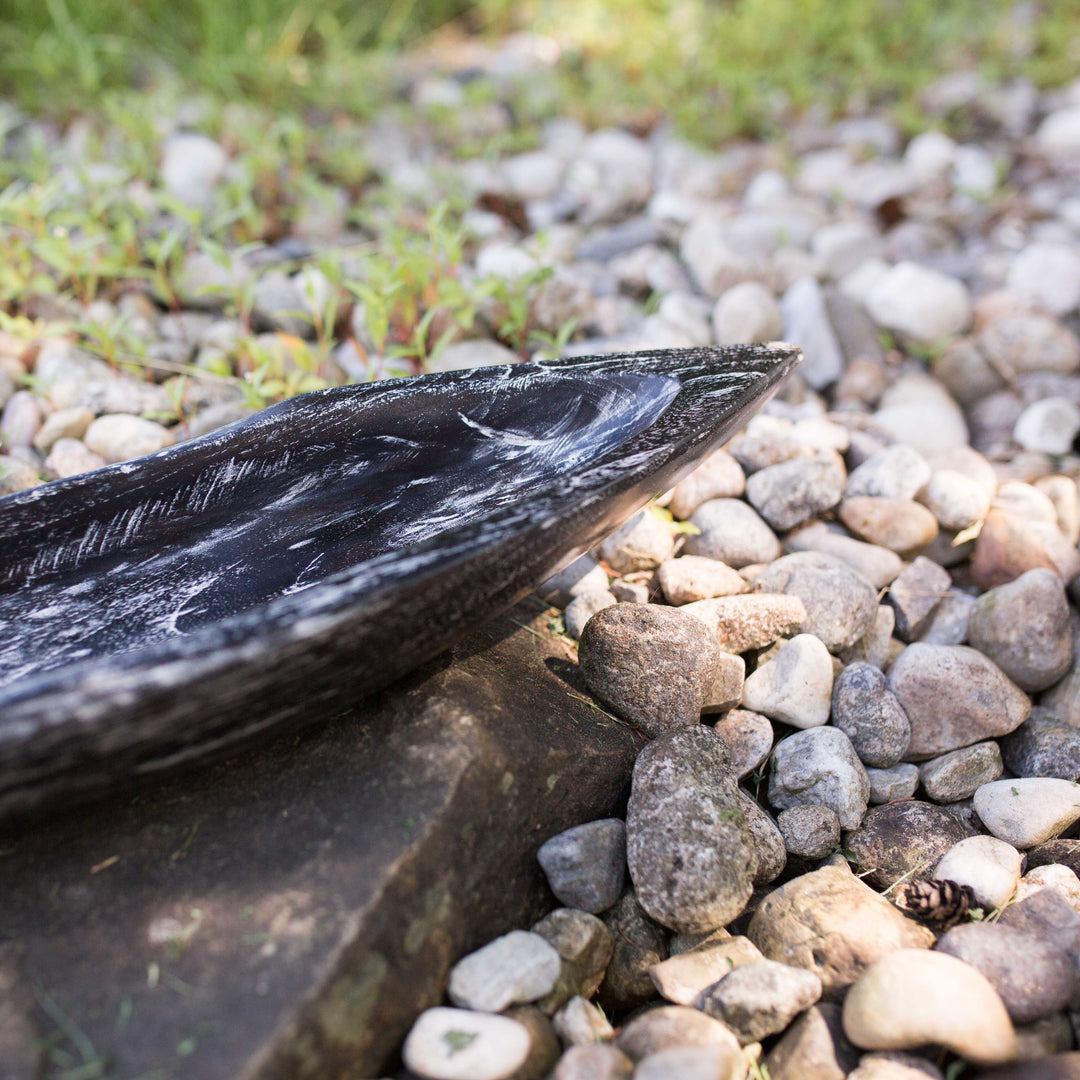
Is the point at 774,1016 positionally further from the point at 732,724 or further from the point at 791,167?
the point at 791,167

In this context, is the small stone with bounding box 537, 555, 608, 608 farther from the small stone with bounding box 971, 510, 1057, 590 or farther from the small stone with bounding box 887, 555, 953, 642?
the small stone with bounding box 971, 510, 1057, 590

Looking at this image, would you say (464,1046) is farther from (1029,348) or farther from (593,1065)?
(1029,348)

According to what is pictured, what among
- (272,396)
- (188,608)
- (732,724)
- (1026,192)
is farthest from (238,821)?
(1026,192)

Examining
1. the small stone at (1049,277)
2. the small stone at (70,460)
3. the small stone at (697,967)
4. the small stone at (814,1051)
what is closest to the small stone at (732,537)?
the small stone at (697,967)

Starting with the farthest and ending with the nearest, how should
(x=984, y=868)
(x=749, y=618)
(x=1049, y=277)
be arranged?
1. (x=1049, y=277)
2. (x=749, y=618)
3. (x=984, y=868)

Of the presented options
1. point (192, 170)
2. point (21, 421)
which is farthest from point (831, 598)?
point (192, 170)

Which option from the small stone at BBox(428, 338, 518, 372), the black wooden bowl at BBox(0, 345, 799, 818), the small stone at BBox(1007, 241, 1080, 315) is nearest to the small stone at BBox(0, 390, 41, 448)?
the black wooden bowl at BBox(0, 345, 799, 818)
